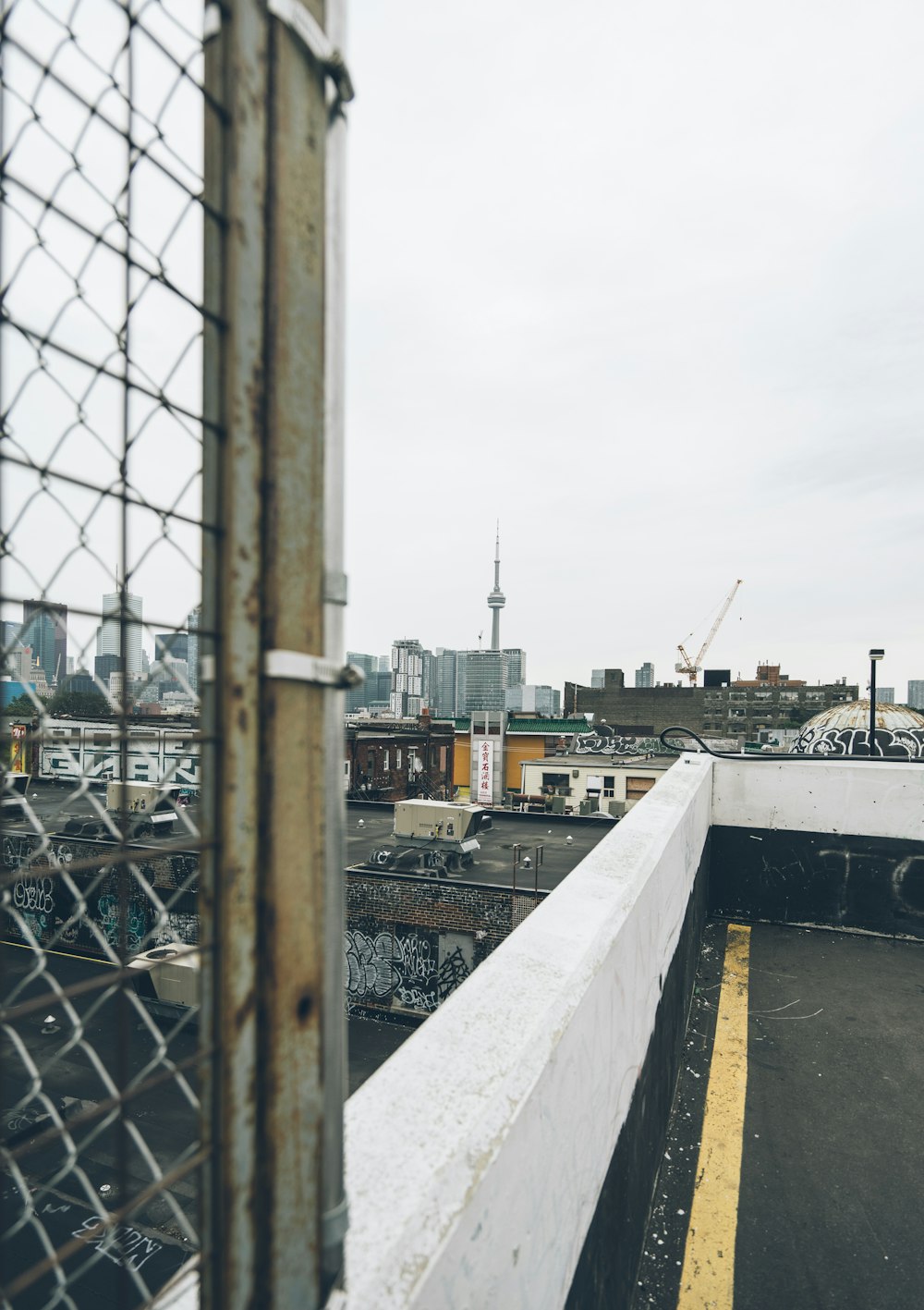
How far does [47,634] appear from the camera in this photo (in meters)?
1.14

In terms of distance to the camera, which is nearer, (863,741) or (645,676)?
(863,741)

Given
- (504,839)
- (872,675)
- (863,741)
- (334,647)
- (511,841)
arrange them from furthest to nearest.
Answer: (863,741) → (504,839) → (511,841) → (872,675) → (334,647)

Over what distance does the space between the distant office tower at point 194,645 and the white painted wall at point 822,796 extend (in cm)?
684

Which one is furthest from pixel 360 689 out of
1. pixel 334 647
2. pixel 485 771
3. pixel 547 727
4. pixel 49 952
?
pixel 547 727

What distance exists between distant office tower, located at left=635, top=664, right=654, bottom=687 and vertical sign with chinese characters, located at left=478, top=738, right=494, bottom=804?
151 metres

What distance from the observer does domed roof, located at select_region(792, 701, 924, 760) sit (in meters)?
26.4

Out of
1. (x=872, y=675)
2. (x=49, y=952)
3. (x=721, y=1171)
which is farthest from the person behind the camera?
(x=872, y=675)

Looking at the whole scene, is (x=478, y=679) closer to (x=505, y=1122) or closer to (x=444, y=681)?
(x=444, y=681)

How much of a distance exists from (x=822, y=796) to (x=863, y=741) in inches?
853

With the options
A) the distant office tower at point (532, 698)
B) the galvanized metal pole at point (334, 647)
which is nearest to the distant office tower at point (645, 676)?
the distant office tower at point (532, 698)

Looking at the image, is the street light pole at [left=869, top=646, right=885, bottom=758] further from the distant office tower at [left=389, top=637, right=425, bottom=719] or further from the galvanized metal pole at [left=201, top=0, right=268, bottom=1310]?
the distant office tower at [left=389, top=637, right=425, bottom=719]

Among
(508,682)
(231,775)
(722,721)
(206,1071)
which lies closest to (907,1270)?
(206,1071)

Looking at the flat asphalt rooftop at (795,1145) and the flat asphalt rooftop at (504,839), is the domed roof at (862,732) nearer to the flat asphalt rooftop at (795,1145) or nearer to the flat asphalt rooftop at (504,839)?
the flat asphalt rooftop at (504,839)

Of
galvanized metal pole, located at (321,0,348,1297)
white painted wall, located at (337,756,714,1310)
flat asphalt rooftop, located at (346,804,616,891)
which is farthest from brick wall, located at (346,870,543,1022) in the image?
galvanized metal pole, located at (321,0,348,1297)
